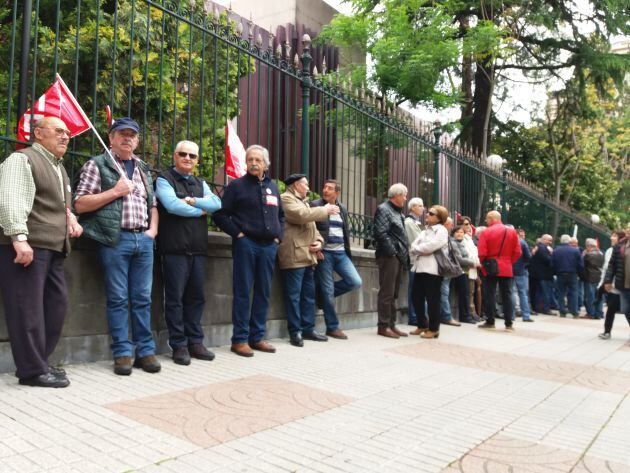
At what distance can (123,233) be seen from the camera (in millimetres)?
4379

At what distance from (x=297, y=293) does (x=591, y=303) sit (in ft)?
34.0

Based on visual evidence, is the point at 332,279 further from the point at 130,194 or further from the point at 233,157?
the point at 130,194

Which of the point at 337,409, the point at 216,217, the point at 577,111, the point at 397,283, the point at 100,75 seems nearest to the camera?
the point at 337,409

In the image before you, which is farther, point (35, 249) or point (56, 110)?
point (56, 110)

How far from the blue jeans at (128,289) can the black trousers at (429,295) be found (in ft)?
13.0

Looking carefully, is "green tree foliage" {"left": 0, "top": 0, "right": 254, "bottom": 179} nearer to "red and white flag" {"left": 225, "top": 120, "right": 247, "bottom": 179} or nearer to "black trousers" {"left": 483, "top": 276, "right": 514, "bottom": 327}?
"red and white flag" {"left": 225, "top": 120, "right": 247, "bottom": 179}

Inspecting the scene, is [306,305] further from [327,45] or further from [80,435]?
[327,45]

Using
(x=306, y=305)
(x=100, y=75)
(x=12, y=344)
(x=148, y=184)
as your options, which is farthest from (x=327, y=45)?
(x=12, y=344)

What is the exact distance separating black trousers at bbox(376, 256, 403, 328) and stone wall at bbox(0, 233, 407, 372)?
142 cm

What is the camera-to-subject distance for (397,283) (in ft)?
24.8

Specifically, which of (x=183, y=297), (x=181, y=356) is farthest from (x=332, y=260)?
(x=181, y=356)

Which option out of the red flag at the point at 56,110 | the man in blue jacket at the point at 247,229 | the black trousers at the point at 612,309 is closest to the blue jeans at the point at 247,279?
the man in blue jacket at the point at 247,229

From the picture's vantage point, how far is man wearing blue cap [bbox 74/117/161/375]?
428 centimetres

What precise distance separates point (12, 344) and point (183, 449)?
1675mm
